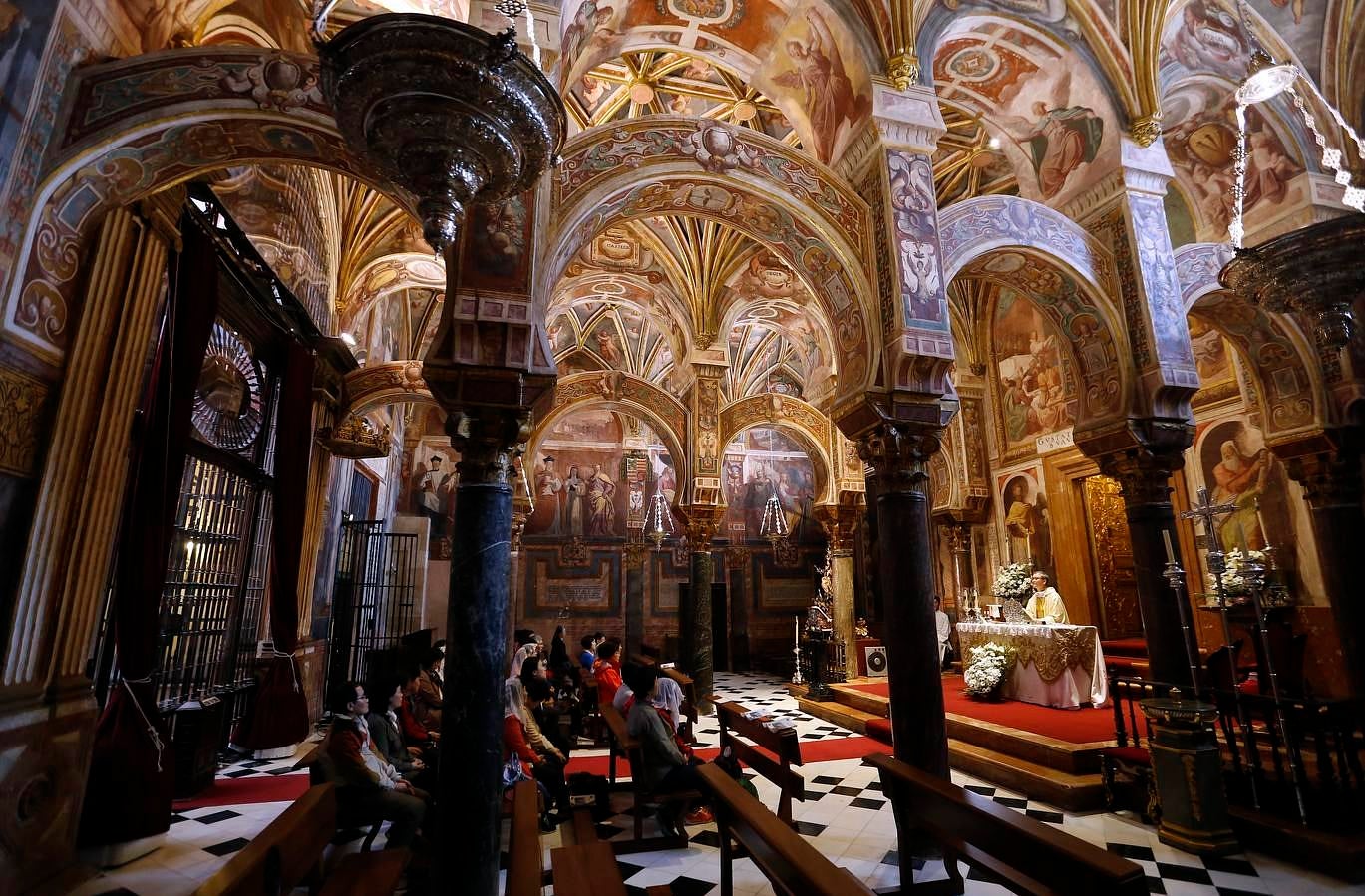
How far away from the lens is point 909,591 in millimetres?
5137

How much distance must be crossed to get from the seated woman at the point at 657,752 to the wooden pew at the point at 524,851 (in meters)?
1.43

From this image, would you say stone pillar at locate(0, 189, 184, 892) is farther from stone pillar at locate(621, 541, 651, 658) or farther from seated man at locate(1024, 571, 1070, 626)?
stone pillar at locate(621, 541, 651, 658)

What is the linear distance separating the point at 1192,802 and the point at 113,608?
26.7ft

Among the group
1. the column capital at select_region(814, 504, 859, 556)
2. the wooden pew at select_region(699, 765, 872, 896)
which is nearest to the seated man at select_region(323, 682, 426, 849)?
the wooden pew at select_region(699, 765, 872, 896)

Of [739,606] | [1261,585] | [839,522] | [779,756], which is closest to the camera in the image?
[779,756]

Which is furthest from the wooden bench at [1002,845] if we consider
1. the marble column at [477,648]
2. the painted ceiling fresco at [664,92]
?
the painted ceiling fresco at [664,92]

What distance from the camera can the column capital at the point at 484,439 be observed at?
176 inches

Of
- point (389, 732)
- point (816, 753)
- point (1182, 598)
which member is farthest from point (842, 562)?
point (389, 732)

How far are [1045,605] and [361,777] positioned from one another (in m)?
8.93

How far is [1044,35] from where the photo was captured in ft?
22.7

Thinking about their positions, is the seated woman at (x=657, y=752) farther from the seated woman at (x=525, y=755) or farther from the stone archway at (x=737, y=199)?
the stone archway at (x=737, y=199)

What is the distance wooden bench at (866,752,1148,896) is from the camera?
7.22 feet

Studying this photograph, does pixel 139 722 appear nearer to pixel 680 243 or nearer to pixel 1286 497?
pixel 680 243

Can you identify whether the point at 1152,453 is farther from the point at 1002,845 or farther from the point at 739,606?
the point at 739,606
